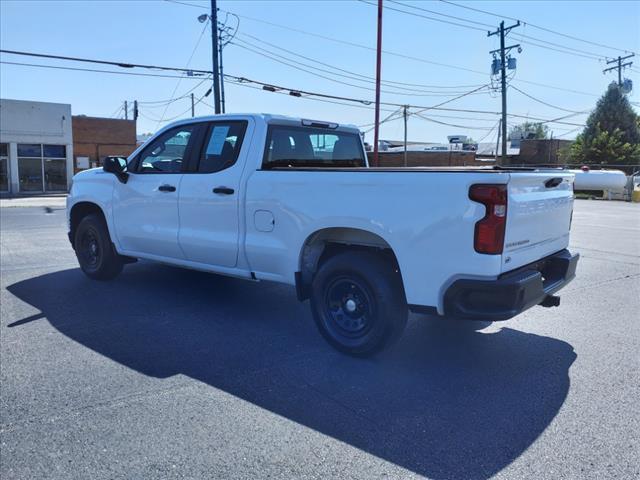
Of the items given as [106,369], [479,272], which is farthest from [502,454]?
[106,369]

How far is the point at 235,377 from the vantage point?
4031mm

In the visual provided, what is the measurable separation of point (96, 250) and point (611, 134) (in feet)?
134

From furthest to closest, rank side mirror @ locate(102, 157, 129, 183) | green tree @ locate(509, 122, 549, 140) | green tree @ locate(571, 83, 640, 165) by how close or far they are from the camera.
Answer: green tree @ locate(509, 122, 549, 140) < green tree @ locate(571, 83, 640, 165) < side mirror @ locate(102, 157, 129, 183)

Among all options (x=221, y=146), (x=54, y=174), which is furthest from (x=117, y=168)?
(x=54, y=174)

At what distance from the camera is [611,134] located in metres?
39.1

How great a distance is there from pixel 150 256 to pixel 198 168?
137 centimetres

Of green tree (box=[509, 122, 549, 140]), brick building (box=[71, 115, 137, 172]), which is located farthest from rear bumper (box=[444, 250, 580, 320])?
green tree (box=[509, 122, 549, 140])

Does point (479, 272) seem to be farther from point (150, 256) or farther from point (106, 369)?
point (150, 256)

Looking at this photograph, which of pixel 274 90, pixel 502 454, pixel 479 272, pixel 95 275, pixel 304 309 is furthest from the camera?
pixel 274 90

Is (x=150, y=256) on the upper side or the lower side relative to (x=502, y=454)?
upper

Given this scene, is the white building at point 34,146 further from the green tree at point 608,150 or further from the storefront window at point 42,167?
the green tree at point 608,150

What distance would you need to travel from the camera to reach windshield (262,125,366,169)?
5262 millimetres

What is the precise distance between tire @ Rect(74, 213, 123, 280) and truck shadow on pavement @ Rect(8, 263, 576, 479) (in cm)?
49

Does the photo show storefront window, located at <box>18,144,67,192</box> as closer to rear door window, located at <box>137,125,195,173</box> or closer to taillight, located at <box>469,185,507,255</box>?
rear door window, located at <box>137,125,195,173</box>
